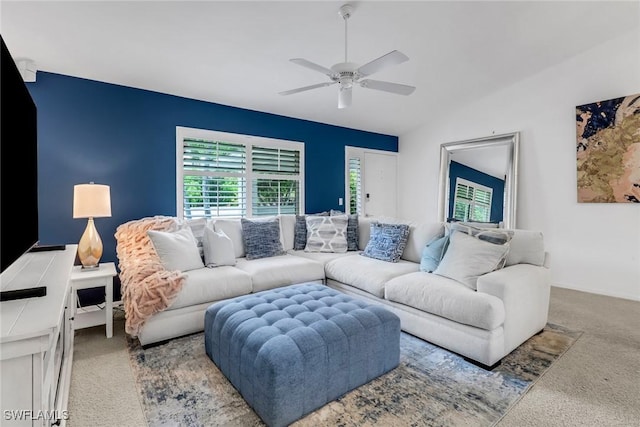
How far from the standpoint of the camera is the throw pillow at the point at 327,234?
3.82 m

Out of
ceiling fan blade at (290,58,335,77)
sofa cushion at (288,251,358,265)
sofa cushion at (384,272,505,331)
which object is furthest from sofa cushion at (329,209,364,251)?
ceiling fan blade at (290,58,335,77)

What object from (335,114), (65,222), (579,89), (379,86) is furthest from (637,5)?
(65,222)

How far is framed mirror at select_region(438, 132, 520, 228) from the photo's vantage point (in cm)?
451

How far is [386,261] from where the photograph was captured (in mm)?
3234

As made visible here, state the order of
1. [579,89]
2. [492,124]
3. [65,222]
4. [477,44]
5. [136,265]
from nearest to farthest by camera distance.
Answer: [136,265]
[65,222]
[477,44]
[579,89]
[492,124]

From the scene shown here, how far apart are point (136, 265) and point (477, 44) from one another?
3.93 m

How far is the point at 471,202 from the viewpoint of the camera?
16.2 feet

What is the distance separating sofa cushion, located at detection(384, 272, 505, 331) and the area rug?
32cm

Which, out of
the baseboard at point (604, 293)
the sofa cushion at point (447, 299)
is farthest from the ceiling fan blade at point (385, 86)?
the baseboard at point (604, 293)

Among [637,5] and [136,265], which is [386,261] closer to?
[136,265]

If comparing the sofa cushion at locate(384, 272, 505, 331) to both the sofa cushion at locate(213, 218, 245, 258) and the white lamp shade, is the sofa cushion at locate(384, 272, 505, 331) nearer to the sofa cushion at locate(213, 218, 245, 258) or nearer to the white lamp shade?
the sofa cushion at locate(213, 218, 245, 258)

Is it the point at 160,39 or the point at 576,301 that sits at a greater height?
the point at 160,39

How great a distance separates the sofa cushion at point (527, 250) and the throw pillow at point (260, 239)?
2.28m

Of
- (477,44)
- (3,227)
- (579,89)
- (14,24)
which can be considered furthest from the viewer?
(579,89)
